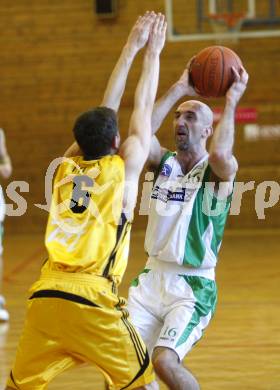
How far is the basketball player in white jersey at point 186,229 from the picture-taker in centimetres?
454

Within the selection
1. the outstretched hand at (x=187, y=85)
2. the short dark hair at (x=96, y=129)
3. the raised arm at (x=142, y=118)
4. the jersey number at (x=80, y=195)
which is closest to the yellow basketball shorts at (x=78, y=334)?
the jersey number at (x=80, y=195)

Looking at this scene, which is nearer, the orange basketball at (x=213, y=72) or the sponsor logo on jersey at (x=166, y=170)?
the orange basketball at (x=213, y=72)

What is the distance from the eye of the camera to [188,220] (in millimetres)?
4770

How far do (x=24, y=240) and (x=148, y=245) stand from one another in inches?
393

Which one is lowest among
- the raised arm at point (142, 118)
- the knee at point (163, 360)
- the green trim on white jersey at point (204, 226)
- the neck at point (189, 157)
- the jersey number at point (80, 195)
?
the knee at point (163, 360)

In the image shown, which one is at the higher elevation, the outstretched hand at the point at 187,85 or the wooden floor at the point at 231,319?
the outstretched hand at the point at 187,85

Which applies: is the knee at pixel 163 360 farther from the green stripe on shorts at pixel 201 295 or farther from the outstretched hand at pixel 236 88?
the outstretched hand at pixel 236 88

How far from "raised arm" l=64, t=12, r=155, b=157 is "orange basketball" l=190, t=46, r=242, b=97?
56cm

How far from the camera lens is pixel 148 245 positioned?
486 centimetres

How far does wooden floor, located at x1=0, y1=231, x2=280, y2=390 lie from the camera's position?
592 cm

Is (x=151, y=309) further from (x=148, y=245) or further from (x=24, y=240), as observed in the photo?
(x=24, y=240)

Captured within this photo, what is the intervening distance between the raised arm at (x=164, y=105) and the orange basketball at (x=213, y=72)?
0.06 meters

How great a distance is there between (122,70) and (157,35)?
0.27m

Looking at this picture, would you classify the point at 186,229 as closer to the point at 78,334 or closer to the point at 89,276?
the point at 89,276
